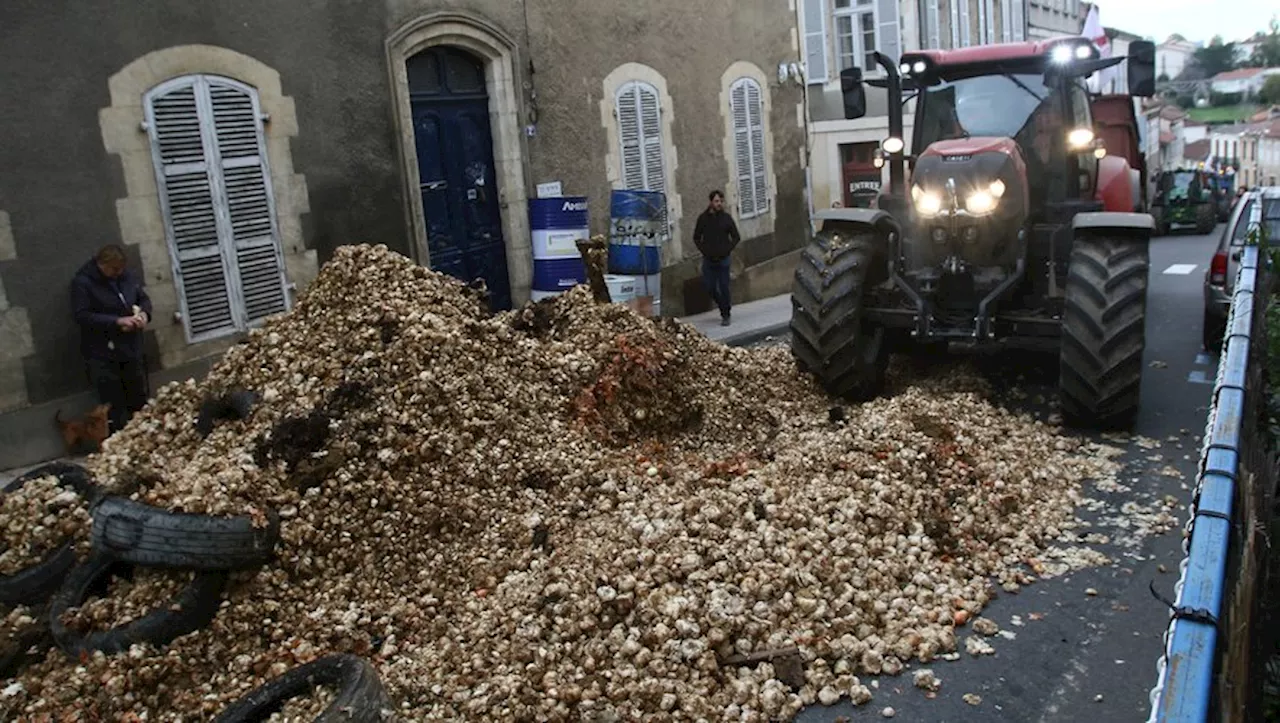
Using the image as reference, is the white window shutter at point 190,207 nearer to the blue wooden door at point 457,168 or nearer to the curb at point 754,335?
the blue wooden door at point 457,168

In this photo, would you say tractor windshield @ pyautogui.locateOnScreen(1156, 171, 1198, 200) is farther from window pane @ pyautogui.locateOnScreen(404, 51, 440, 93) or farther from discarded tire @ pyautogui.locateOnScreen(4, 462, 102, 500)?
discarded tire @ pyautogui.locateOnScreen(4, 462, 102, 500)

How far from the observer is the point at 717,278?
11.9 meters

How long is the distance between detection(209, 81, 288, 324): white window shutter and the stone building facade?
0.02m

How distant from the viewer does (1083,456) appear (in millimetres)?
6074

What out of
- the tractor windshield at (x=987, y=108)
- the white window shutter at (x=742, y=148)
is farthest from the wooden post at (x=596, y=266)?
the white window shutter at (x=742, y=148)

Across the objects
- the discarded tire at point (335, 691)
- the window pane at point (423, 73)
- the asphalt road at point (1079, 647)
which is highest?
the window pane at point (423, 73)

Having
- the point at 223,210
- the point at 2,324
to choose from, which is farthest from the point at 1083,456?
the point at 2,324

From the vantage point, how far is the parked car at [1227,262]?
28.0 feet

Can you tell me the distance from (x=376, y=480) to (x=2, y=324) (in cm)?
377

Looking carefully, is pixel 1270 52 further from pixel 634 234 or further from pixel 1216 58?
pixel 634 234

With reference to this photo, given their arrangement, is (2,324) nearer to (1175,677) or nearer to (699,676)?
(699,676)

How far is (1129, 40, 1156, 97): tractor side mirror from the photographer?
7.12 meters

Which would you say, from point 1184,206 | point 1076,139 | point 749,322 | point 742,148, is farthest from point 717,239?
point 1184,206

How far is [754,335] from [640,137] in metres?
2.88
